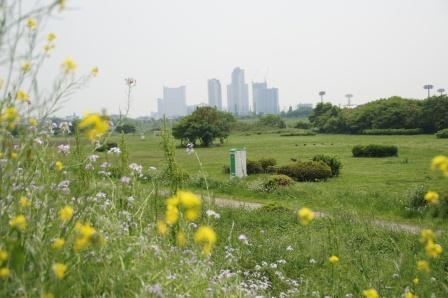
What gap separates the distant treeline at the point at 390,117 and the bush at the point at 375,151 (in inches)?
924

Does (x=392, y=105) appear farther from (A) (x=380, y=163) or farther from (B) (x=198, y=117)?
(A) (x=380, y=163)

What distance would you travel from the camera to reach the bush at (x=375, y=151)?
26125mm

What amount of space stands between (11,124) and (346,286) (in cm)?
390

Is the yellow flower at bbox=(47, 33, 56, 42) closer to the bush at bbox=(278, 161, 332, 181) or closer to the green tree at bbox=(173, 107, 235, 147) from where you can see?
the bush at bbox=(278, 161, 332, 181)

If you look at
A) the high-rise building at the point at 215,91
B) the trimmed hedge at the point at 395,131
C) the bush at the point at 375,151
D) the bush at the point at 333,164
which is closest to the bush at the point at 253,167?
the bush at the point at 333,164

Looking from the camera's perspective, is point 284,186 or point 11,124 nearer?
point 11,124

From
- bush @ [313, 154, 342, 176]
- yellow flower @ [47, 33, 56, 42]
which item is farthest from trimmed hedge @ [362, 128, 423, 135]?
yellow flower @ [47, 33, 56, 42]

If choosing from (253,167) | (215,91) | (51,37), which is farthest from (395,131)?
(215,91)

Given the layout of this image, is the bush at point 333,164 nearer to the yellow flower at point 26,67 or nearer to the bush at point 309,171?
the bush at point 309,171

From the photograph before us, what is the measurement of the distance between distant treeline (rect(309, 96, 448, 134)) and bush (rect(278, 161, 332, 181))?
33.5 meters

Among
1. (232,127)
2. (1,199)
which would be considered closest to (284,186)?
(1,199)

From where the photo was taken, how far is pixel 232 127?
6638 centimetres

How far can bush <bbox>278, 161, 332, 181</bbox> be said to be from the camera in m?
17.5

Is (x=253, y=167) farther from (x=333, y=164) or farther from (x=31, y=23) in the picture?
(x=31, y=23)
